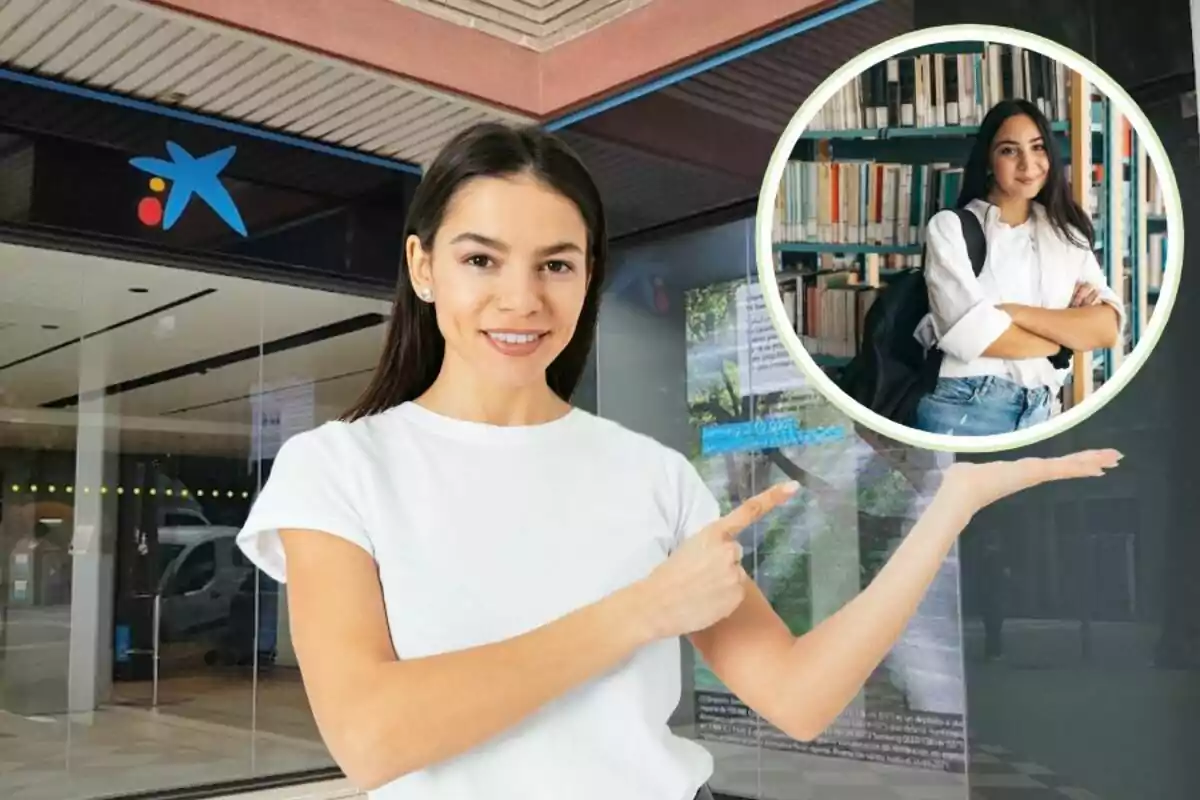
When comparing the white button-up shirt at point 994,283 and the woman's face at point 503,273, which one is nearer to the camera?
the woman's face at point 503,273

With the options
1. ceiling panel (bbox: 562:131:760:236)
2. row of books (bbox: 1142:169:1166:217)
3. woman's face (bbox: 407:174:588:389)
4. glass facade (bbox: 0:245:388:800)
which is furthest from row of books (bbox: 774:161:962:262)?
glass facade (bbox: 0:245:388:800)

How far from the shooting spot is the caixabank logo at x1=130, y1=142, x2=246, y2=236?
3.58 metres

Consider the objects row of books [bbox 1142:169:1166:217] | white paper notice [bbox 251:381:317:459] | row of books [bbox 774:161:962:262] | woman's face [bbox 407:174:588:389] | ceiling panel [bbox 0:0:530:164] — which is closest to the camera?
woman's face [bbox 407:174:588:389]

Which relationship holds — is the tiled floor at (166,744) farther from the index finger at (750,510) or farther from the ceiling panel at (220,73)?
the index finger at (750,510)

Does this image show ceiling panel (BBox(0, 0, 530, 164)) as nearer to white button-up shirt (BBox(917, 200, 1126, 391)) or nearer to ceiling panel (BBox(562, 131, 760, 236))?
ceiling panel (BBox(562, 131, 760, 236))

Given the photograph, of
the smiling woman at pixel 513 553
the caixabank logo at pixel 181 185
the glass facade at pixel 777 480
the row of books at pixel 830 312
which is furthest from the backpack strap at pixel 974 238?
the caixabank logo at pixel 181 185

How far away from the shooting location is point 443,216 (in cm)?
113

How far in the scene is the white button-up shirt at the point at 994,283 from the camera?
7.66ft

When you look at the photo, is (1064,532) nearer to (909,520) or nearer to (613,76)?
(909,520)

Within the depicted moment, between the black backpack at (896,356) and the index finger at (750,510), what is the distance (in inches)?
60.5

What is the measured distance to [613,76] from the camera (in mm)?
3436

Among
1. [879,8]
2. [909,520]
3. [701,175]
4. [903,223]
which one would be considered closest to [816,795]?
[909,520]

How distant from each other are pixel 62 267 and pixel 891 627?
3.26 m

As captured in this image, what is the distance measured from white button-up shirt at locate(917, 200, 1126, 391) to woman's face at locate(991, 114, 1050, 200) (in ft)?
0.16
